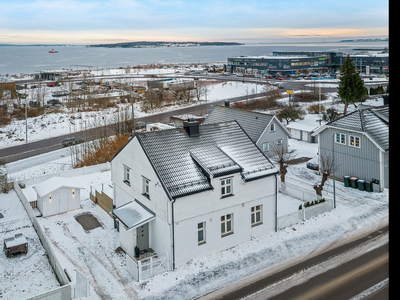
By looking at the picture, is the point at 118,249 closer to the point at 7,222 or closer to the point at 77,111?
the point at 7,222

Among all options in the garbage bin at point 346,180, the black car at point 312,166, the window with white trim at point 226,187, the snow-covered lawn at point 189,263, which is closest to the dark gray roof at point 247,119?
the black car at point 312,166

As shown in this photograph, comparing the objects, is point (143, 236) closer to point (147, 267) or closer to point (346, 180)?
point (147, 267)

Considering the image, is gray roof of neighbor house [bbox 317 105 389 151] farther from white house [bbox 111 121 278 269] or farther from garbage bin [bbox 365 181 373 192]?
white house [bbox 111 121 278 269]

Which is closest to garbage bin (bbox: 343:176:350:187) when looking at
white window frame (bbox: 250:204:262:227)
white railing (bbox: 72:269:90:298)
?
white window frame (bbox: 250:204:262:227)

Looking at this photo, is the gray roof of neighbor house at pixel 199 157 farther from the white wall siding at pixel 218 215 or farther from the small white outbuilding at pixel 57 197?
the small white outbuilding at pixel 57 197

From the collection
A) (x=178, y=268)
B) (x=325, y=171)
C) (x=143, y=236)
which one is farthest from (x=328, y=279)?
(x=325, y=171)

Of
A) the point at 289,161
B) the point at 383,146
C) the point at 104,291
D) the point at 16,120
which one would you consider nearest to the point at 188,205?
the point at 104,291
